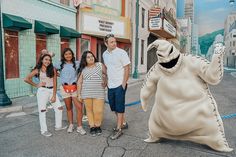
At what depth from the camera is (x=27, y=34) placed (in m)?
8.45

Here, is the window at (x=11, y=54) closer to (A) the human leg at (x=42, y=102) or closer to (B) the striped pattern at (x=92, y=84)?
(A) the human leg at (x=42, y=102)

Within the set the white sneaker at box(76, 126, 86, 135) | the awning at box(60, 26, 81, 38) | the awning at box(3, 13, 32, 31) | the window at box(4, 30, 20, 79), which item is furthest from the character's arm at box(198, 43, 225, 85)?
the awning at box(60, 26, 81, 38)

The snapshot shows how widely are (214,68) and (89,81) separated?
84.0 inches

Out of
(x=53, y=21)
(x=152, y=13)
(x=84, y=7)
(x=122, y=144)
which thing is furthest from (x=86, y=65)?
(x=152, y=13)

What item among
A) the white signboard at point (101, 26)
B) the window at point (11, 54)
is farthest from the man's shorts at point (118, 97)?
the white signboard at point (101, 26)

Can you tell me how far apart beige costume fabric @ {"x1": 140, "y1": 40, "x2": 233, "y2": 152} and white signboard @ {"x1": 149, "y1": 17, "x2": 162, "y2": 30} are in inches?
595

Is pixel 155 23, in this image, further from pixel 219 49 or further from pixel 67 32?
pixel 219 49

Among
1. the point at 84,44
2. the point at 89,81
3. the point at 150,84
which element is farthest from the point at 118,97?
the point at 84,44

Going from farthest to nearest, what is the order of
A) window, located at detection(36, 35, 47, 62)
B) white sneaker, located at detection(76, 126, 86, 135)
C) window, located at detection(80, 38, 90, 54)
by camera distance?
window, located at detection(80, 38, 90, 54) → window, located at detection(36, 35, 47, 62) → white sneaker, located at detection(76, 126, 86, 135)

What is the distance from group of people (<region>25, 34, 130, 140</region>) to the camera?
4.14m

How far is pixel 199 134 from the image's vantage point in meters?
3.40

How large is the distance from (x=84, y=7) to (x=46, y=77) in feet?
27.4

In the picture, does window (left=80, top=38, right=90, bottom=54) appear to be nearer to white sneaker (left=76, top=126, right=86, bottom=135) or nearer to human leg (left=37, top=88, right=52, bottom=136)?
human leg (left=37, top=88, right=52, bottom=136)

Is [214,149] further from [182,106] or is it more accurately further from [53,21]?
[53,21]
